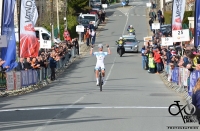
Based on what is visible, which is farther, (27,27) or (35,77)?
(35,77)

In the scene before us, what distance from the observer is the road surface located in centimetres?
1515

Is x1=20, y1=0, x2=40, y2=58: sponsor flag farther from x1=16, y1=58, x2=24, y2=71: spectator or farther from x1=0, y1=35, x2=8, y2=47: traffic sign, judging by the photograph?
x1=0, y1=35, x2=8, y2=47: traffic sign

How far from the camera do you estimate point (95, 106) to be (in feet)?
63.7

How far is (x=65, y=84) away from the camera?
31.4m

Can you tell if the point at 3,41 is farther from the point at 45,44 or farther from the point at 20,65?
the point at 45,44

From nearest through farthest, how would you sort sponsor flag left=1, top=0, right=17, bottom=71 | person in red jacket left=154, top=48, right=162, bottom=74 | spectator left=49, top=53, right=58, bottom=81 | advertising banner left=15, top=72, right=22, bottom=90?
advertising banner left=15, top=72, right=22, bottom=90 < sponsor flag left=1, top=0, right=17, bottom=71 < spectator left=49, top=53, right=58, bottom=81 < person in red jacket left=154, top=48, right=162, bottom=74

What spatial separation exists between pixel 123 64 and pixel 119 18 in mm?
42746

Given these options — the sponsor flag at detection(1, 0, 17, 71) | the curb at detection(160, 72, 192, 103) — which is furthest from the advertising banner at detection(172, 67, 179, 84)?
the sponsor flag at detection(1, 0, 17, 71)

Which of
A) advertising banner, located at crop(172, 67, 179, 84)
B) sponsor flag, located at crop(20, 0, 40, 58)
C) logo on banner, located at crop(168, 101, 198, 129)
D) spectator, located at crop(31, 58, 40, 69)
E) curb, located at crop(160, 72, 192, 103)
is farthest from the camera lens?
spectator, located at crop(31, 58, 40, 69)

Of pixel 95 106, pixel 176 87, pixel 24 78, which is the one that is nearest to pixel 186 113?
pixel 95 106

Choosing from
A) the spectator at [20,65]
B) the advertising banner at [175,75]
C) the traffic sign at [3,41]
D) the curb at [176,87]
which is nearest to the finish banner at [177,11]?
the curb at [176,87]

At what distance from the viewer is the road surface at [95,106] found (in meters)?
15.1

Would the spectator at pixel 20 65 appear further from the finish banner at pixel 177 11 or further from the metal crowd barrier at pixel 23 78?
the finish banner at pixel 177 11

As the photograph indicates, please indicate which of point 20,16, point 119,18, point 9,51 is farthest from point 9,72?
point 119,18
